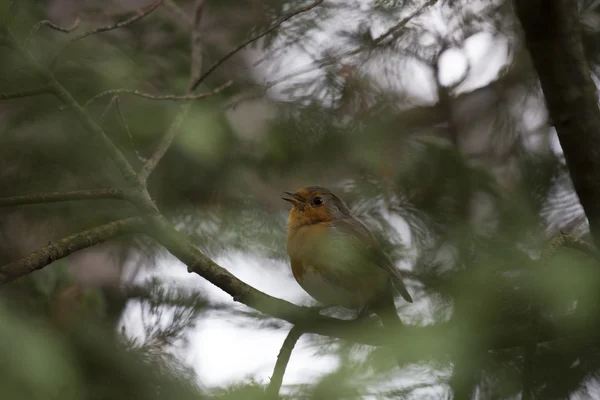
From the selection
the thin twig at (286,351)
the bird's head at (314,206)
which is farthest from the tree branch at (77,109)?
Answer: the bird's head at (314,206)

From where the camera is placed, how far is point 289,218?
3.33 meters

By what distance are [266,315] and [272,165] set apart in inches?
41.6

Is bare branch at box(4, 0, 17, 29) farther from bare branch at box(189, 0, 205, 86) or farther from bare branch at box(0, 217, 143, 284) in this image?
bare branch at box(189, 0, 205, 86)

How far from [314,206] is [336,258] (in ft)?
3.27

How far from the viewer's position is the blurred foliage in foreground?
1.92 meters

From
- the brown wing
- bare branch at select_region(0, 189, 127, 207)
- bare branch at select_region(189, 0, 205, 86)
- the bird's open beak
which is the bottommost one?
the brown wing

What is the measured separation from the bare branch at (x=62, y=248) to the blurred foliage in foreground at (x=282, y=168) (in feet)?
0.56

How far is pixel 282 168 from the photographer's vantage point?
327cm

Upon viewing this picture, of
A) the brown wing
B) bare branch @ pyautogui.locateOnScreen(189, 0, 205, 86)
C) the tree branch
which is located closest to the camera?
the tree branch

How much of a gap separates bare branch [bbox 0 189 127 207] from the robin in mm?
674

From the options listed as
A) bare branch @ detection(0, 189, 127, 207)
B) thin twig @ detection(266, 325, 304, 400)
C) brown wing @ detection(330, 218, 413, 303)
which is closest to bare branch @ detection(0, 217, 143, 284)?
bare branch @ detection(0, 189, 127, 207)

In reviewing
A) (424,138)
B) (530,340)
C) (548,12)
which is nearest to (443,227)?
(424,138)

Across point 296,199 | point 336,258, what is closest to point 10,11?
point 336,258

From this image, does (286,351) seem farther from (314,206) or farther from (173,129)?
(314,206)
